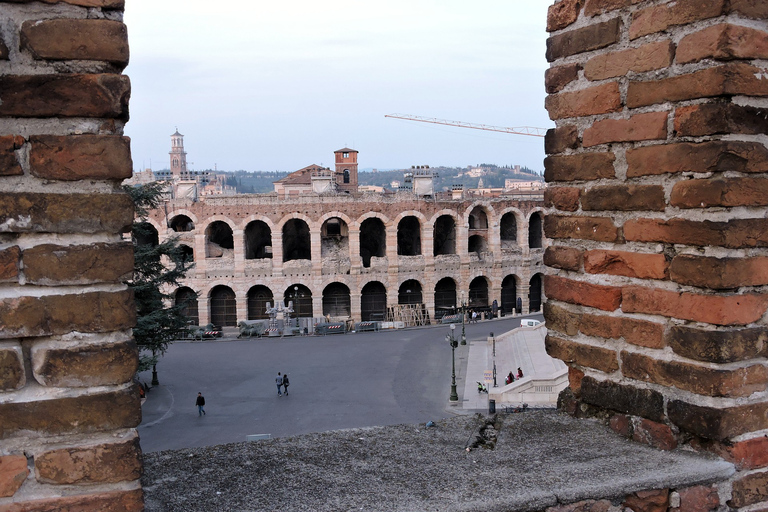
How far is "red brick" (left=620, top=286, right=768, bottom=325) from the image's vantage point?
8.71ft

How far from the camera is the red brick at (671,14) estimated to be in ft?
8.86

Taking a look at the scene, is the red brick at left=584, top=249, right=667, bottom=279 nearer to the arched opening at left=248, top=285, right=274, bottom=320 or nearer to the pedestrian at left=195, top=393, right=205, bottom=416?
the pedestrian at left=195, top=393, right=205, bottom=416

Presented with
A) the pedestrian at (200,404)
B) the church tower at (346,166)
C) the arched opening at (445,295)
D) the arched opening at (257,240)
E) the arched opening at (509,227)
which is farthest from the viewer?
the church tower at (346,166)

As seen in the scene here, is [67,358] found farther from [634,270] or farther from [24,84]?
[634,270]

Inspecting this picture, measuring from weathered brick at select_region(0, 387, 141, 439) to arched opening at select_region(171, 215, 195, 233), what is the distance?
34.4 meters

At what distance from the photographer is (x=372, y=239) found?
39281mm

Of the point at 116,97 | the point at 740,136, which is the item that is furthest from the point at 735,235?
the point at 116,97

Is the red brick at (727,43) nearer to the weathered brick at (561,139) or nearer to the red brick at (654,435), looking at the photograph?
the weathered brick at (561,139)

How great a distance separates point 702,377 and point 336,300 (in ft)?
107

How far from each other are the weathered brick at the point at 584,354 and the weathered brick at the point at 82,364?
2.06 m

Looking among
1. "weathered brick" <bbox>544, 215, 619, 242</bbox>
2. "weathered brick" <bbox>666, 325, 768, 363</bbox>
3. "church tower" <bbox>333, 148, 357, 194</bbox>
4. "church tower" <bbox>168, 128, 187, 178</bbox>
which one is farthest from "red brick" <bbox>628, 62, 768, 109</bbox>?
"church tower" <bbox>168, 128, 187, 178</bbox>

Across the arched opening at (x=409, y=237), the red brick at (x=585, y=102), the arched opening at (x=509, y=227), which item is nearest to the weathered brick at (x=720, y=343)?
the red brick at (x=585, y=102)

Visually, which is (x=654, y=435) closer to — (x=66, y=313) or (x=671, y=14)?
(x=671, y=14)

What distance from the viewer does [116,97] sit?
212 cm
